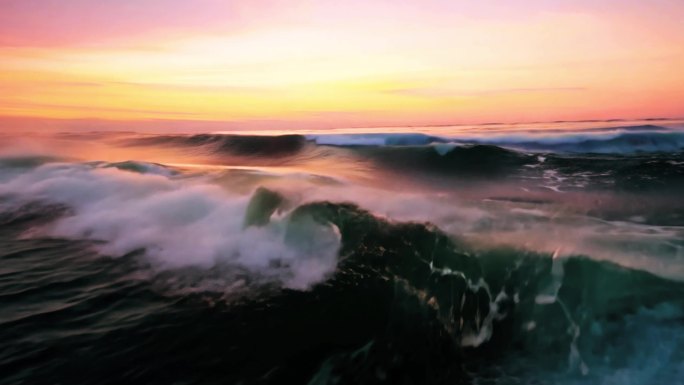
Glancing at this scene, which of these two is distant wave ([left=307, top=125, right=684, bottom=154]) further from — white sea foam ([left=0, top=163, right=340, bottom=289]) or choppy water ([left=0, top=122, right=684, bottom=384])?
white sea foam ([left=0, top=163, right=340, bottom=289])

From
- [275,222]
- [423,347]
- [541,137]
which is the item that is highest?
[541,137]

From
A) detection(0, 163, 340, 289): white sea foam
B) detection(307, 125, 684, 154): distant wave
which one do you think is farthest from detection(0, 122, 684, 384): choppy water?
detection(307, 125, 684, 154): distant wave

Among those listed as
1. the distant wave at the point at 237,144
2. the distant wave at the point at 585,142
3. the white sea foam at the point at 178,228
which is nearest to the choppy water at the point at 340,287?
the white sea foam at the point at 178,228

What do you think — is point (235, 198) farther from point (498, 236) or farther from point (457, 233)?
point (498, 236)

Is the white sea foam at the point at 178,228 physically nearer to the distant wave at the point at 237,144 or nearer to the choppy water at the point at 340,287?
the choppy water at the point at 340,287

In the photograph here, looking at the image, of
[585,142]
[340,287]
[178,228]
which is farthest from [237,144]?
[340,287]

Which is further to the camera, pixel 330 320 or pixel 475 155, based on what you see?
pixel 475 155

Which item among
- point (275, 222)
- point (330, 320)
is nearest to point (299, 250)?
point (275, 222)

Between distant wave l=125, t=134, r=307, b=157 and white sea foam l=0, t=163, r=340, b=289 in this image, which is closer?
white sea foam l=0, t=163, r=340, b=289
